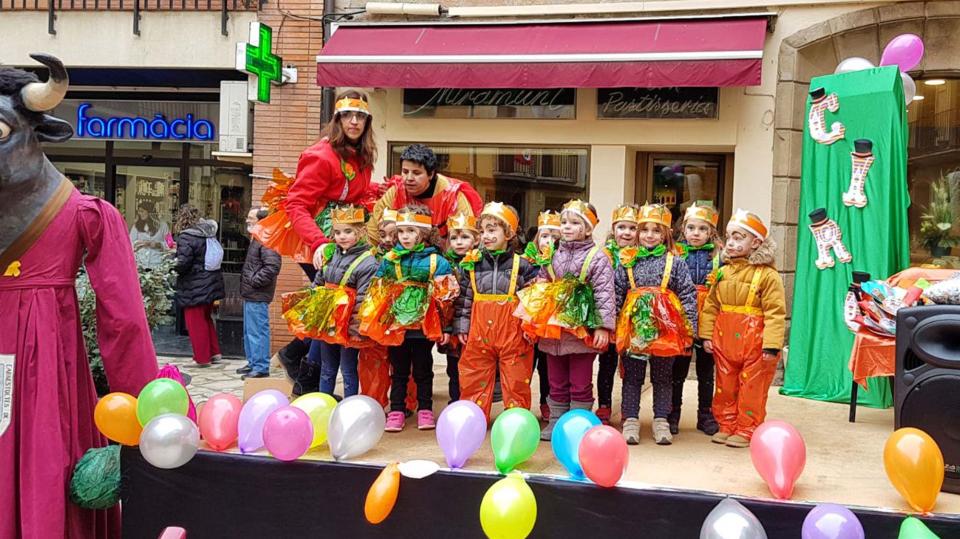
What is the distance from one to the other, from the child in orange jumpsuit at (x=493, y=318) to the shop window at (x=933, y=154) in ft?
16.0

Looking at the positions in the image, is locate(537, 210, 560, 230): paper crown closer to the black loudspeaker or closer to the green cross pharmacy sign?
the black loudspeaker

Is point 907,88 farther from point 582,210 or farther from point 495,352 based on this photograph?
point 495,352

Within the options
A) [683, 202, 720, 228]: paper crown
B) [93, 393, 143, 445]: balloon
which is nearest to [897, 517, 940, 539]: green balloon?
[683, 202, 720, 228]: paper crown

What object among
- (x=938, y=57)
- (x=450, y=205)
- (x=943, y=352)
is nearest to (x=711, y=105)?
(x=938, y=57)

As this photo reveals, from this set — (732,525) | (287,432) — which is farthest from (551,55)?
(732,525)

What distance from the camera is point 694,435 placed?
4.38m

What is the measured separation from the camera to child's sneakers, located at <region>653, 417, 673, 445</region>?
409cm

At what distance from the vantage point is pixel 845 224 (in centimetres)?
587

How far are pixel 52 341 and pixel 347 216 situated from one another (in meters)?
1.76

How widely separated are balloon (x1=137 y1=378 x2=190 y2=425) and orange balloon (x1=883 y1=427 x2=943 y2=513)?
8.65 ft

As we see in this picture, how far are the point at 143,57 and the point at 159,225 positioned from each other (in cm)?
247

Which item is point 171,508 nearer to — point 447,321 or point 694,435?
point 447,321

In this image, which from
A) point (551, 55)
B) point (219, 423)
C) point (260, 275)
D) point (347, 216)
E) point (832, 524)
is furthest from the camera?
point (260, 275)

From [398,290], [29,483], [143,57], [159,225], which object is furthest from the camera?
[159,225]
